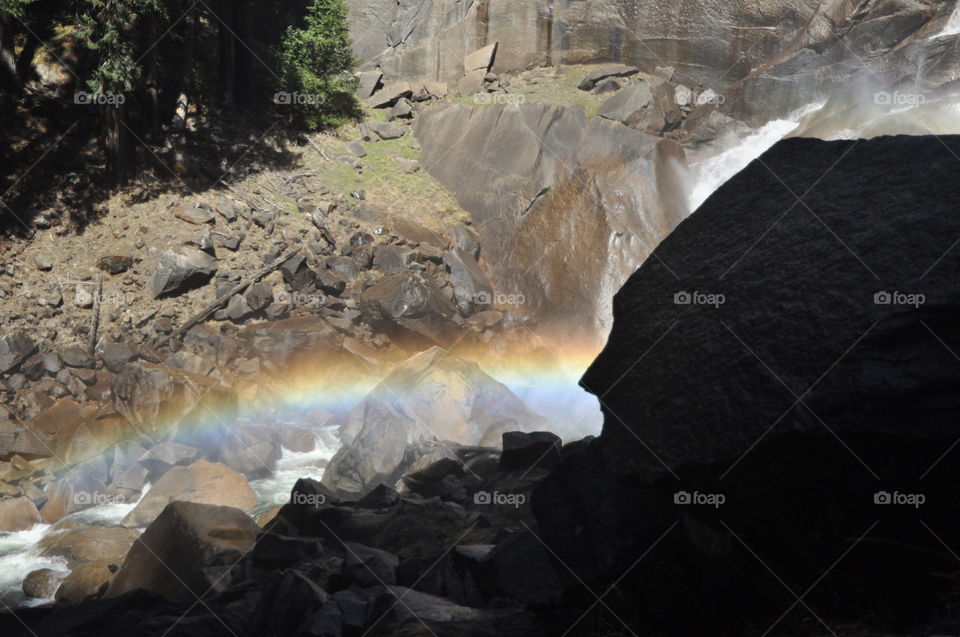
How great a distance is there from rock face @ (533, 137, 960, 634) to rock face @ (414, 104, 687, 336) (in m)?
13.2

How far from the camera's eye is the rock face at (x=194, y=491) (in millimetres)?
12273

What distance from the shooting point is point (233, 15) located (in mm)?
23266

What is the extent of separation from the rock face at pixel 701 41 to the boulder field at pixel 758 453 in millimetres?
16314

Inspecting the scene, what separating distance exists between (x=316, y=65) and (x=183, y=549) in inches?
733

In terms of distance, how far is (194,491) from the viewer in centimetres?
1241

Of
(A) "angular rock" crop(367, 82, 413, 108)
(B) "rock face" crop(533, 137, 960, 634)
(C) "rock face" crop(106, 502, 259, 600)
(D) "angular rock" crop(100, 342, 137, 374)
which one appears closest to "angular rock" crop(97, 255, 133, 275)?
(D) "angular rock" crop(100, 342, 137, 374)

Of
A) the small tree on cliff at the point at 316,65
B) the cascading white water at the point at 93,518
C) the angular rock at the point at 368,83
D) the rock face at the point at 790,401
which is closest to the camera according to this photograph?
the rock face at the point at 790,401

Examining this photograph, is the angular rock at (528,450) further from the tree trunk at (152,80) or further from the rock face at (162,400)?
the tree trunk at (152,80)

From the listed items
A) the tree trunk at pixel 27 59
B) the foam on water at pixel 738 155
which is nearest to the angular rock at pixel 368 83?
the tree trunk at pixel 27 59

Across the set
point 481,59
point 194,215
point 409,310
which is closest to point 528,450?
point 409,310

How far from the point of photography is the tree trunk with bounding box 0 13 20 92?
18484mm

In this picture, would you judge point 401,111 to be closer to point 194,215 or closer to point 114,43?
point 194,215

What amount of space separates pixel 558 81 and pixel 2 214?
15632 millimetres

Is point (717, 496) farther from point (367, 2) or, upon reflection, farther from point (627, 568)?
point (367, 2)
